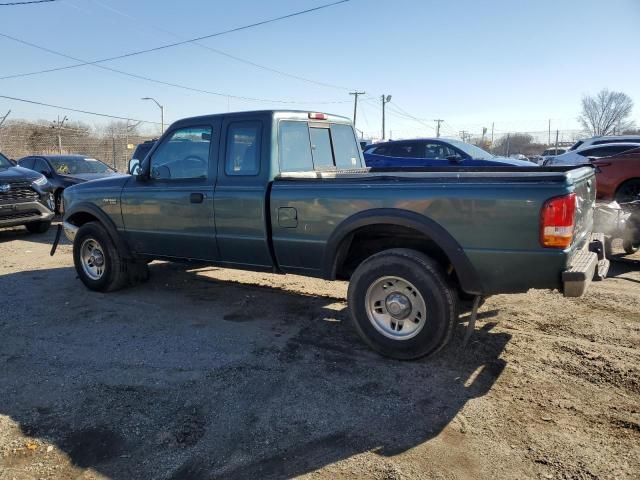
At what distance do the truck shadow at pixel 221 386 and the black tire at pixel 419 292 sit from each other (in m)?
0.16

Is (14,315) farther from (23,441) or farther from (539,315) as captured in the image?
(539,315)

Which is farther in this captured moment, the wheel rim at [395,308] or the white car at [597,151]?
the white car at [597,151]

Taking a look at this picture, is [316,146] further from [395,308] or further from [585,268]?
[585,268]

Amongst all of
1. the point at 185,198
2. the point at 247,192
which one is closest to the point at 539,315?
the point at 247,192

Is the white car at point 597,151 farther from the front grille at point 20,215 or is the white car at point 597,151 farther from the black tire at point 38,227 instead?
the black tire at point 38,227

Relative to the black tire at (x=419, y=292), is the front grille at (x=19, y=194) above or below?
above

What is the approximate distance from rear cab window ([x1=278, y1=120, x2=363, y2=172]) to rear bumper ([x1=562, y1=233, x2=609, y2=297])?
2582mm

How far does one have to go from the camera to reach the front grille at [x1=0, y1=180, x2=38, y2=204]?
31.0ft

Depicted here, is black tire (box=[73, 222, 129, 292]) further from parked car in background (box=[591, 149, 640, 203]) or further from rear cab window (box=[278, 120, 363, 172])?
parked car in background (box=[591, 149, 640, 203])

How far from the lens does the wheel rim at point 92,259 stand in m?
5.89

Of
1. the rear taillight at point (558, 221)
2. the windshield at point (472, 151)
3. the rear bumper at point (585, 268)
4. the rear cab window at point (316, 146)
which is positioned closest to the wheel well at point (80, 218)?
the rear cab window at point (316, 146)

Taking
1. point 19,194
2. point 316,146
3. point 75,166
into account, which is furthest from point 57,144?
point 316,146

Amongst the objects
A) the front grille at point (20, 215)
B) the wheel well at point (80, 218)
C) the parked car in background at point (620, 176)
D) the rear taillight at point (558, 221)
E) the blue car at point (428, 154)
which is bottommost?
the front grille at point (20, 215)

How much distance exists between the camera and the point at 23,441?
2.90 metres
